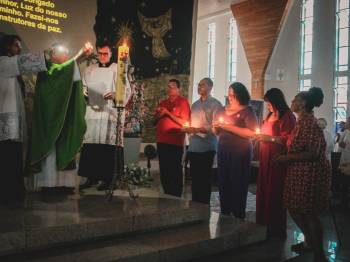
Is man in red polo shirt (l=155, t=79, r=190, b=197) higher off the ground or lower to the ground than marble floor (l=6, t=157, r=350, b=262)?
higher

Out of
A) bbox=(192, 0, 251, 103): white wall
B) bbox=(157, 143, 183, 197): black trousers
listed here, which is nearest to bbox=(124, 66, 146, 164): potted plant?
bbox=(157, 143, 183, 197): black trousers

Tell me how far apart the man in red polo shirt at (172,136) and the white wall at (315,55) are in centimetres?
751

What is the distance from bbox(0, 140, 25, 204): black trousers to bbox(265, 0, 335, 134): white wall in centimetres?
962

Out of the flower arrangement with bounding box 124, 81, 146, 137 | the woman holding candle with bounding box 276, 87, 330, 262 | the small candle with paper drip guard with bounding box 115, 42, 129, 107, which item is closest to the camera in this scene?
the woman holding candle with bounding box 276, 87, 330, 262

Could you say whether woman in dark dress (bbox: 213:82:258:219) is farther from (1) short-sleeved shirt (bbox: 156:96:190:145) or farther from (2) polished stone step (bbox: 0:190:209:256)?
(1) short-sleeved shirt (bbox: 156:96:190:145)

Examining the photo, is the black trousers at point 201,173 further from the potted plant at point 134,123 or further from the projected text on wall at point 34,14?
the projected text on wall at point 34,14

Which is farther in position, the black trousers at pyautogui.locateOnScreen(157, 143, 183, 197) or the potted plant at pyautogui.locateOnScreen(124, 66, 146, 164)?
the potted plant at pyautogui.locateOnScreen(124, 66, 146, 164)

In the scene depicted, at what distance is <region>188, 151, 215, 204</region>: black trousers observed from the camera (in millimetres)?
4770

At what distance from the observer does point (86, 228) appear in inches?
121

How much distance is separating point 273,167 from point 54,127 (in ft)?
7.56

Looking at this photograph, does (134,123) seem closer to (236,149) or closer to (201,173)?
(201,173)

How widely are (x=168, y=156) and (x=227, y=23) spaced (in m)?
11.3

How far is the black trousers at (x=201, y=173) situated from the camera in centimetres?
477

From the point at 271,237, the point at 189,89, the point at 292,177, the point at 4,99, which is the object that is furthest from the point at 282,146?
the point at 189,89
